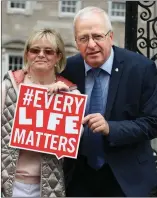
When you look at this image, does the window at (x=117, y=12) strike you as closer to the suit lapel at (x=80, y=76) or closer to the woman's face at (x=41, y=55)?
the suit lapel at (x=80, y=76)

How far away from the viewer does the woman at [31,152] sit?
342 cm

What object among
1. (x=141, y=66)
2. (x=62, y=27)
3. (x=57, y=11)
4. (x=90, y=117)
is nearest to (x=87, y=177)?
(x=90, y=117)

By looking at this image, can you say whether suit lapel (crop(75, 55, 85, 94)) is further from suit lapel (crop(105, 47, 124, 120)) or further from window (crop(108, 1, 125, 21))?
window (crop(108, 1, 125, 21))

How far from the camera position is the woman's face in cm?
342

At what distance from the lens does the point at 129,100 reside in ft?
11.7

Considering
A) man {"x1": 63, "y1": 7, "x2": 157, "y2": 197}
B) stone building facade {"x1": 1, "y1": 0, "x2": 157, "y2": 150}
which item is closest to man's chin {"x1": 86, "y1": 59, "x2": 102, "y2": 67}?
man {"x1": 63, "y1": 7, "x2": 157, "y2": 197}

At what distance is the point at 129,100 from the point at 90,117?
1.01 ft

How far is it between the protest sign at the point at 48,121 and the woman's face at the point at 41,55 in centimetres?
12

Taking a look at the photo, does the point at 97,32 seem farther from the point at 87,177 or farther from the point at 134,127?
the point at 87,177

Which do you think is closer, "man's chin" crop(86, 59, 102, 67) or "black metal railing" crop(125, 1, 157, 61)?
"man's chin" crop(86, 59, 102, 67)

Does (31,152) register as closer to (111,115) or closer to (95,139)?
(95,139)

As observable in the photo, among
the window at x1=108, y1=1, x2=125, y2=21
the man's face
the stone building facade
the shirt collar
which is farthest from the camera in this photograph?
the stone building facade

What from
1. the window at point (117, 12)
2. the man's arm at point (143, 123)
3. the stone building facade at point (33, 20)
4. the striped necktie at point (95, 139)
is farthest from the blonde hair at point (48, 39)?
the window at point (117, 12)

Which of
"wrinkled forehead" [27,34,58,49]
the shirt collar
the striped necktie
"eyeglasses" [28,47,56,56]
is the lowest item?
the striped necktie
